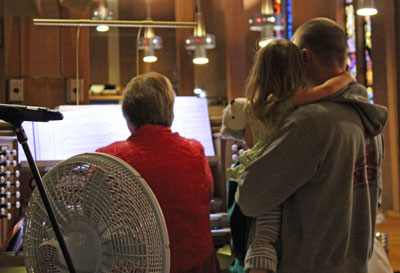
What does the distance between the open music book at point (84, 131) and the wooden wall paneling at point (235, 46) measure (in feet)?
13.9

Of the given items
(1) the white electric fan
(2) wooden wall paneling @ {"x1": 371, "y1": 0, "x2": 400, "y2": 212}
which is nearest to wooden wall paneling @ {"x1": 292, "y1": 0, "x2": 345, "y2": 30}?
(2) wooden wall paneling @ {"x1": 371, "y1": 0, "x2": 400, "y2": 212}

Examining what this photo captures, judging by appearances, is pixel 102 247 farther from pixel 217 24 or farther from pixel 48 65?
pixel 217 24

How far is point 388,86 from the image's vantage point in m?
5.44

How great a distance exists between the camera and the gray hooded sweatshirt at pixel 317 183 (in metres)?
1.44

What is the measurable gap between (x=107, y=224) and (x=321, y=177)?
62 cm

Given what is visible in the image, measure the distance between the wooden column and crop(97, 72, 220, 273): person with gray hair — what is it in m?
6.30

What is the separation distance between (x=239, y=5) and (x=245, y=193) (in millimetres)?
6700

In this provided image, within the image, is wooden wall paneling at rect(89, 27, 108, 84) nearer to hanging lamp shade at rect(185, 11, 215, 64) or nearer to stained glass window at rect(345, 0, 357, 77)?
hanging lamp shade at rect(185, 11, 215, 64)

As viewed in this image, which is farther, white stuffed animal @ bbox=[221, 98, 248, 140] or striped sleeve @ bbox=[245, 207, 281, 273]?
white stuffed animal @ bbox=[221, 98, 248, 140]

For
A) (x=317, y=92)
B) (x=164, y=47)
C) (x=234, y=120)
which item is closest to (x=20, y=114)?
(x=317, y=92)

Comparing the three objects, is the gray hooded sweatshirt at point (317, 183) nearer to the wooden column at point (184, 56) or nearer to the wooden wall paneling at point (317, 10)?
the wooden wall paneling at point (317, 10)

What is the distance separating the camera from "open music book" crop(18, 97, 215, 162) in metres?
3.00

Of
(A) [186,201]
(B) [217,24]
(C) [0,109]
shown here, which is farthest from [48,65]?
(B) [217,24]

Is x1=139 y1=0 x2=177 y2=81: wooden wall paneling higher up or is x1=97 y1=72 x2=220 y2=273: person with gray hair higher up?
x1=139 y1=0 x2=177 y2=81: wooden wall paneling
